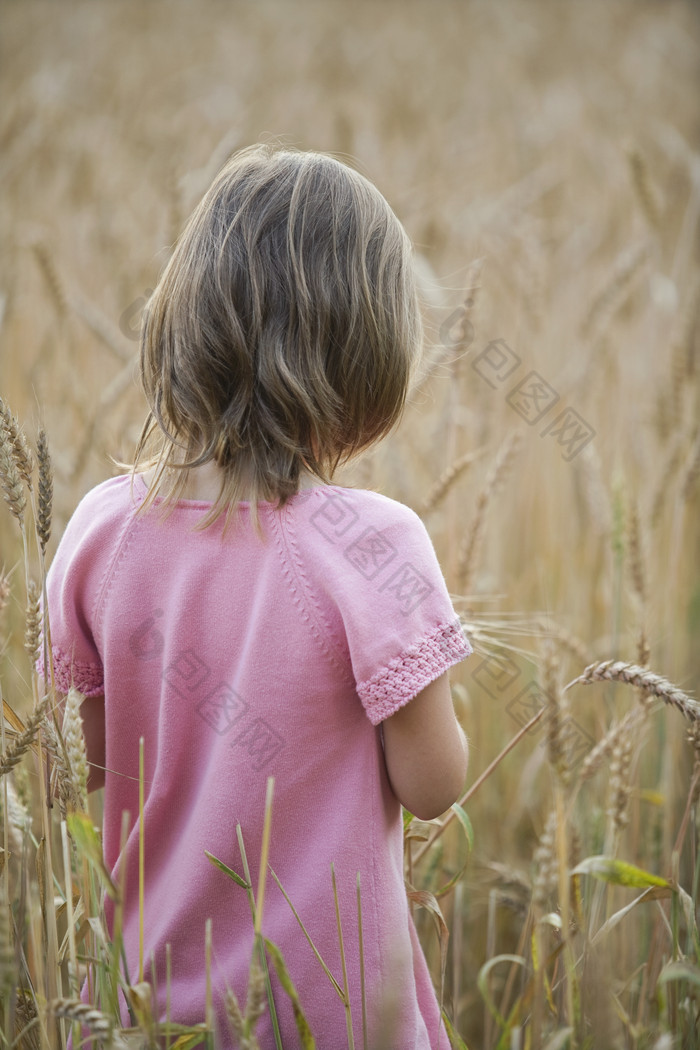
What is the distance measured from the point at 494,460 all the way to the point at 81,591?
3.69ft

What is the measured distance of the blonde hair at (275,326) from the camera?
675 millimetres

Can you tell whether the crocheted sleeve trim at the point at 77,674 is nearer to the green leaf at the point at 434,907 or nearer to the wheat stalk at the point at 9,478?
the wheat stalk at the point at 9,478

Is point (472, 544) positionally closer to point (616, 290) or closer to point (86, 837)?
point (86, 837)

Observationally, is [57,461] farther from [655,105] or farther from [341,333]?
[655,105]

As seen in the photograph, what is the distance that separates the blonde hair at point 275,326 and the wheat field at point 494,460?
135 millimetres

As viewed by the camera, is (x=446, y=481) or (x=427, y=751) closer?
(x=427, y=751)

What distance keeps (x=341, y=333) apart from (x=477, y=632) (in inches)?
14.6

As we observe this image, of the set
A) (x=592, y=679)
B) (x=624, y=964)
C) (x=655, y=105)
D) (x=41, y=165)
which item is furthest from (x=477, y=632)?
(x=655, y=105)

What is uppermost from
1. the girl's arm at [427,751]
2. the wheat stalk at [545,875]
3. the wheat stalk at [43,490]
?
the wheat stalk at [43,490]

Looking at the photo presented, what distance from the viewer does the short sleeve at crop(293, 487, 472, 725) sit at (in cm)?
63

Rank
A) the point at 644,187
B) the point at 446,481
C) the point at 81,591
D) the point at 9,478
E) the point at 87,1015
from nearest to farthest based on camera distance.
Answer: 1. the point at 87,1015
2. the point at 9,478
3. the point at 81,591
4. the point at 446,481
5. the point at 644,187

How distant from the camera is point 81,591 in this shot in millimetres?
745

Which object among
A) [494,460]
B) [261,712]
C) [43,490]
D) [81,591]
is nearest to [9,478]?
[43,490]

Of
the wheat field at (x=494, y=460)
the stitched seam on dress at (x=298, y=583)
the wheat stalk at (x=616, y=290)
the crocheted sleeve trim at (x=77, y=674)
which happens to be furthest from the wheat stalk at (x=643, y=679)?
the wheat stalk at (x=616, y=290)
